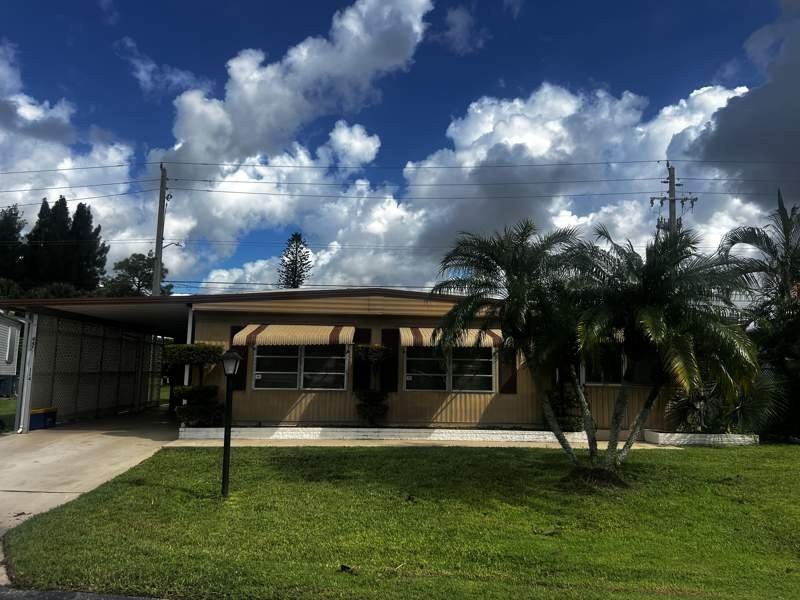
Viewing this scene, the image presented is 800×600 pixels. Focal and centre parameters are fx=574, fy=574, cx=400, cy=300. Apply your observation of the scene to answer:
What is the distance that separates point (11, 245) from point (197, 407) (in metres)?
32.9

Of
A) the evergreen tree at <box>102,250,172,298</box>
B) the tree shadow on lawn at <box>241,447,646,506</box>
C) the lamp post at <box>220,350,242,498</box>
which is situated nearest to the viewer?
the lamp post at <box>220,350,242,498</box>

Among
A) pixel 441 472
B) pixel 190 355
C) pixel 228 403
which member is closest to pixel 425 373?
pixel 441 472

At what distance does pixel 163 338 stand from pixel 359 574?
21.1m

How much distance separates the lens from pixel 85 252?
134 ft

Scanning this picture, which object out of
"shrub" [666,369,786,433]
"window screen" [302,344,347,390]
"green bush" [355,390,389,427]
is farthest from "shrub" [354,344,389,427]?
"shrub" [666,369,786,433]

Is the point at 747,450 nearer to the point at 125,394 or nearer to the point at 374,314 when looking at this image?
the point at 374,314

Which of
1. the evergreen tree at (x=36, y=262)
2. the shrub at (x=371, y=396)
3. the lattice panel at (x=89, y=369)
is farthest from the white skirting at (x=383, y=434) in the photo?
the evergreen tree at (x=36, y=262)

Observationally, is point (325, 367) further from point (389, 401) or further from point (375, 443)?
point (375, 443)

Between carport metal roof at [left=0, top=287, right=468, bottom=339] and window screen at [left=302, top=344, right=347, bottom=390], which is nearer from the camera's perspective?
carport metal roof at [left=0, top=287, right=468, bottom=339]

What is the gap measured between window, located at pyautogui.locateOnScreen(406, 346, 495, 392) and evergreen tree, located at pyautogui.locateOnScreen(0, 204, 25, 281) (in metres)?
33.9

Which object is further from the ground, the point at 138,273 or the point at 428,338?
the point at 138,273

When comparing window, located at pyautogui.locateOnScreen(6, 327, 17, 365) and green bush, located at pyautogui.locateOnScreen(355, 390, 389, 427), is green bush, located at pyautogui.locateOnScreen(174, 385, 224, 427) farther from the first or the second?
window, located at pyautogui.locateOnScreen(6, 327, 17, 365)

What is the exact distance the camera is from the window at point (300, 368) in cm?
1348

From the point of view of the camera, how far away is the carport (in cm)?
1316
